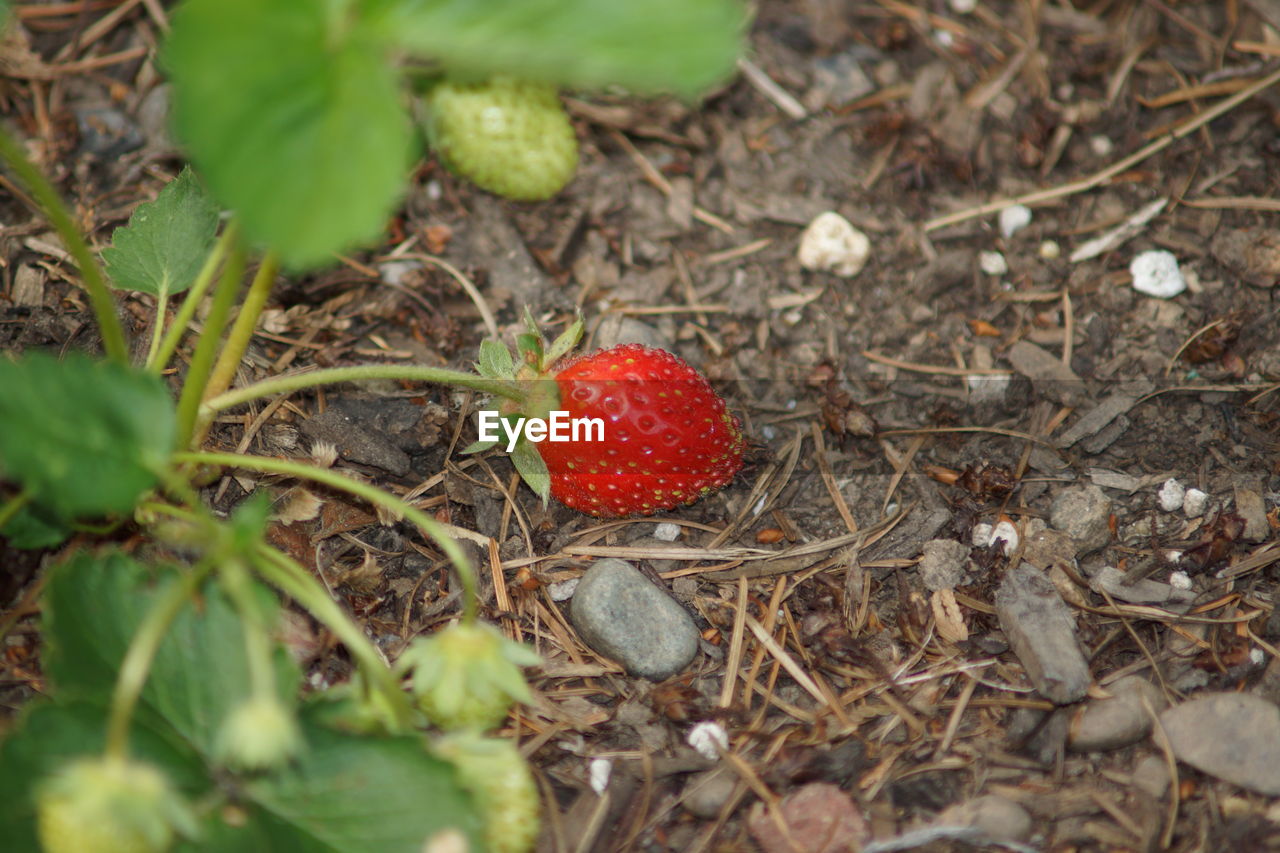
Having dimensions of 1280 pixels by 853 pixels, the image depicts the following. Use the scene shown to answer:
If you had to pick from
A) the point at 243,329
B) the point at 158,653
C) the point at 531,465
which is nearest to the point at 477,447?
the point at 531,465

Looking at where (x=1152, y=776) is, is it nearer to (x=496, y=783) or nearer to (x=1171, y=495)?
(x=1171, y=495)

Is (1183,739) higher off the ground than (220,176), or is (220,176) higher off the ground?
(220,176)

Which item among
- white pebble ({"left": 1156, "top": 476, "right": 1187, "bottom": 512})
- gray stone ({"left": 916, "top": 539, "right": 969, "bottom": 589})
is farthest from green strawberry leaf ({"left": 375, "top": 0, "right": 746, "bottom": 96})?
white pebble ({"left": 1156, "top": 476, "right": 1187, "bottom": 512})

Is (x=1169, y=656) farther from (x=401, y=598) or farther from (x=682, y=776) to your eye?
(x=401, y=598)

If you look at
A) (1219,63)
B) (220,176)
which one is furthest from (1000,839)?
(1219,63)

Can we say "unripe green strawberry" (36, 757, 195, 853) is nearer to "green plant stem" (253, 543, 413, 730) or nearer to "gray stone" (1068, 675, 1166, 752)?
"green plant stem" (253, 543, 413, 730)

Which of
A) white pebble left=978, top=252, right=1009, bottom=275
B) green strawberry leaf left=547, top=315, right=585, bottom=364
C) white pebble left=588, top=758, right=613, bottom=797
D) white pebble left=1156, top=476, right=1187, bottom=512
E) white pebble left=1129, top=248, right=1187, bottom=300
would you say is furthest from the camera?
white pebble left=978, top=252, right=1009, bottom=275

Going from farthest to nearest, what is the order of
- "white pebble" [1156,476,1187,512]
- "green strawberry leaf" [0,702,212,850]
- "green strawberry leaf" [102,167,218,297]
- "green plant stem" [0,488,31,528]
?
"white pebble" [1156,476,1187,512]
"green strawberry leaf" [102,167,218,297]
"green plant stem" [0,488,31,528]
"green strawberry leaf" [0,702,212,850]
